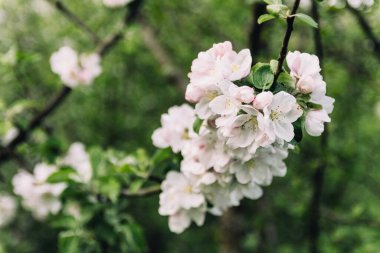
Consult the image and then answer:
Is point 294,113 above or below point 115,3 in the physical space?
below

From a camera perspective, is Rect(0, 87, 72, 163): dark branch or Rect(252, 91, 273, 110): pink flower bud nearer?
Rect(252, 91, 273, 110): pink flower bud

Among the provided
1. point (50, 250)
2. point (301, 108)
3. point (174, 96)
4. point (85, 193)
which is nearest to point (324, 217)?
point (85, 193)

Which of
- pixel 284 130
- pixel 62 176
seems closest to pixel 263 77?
pixel 284 130

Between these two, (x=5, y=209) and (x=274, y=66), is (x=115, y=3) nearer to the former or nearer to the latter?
(x=274, y=66)

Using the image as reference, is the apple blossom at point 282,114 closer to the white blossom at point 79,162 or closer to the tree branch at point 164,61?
the white blossom at point 79,162

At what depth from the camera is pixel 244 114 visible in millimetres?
1306

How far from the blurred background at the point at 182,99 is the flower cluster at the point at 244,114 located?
0.42 metres

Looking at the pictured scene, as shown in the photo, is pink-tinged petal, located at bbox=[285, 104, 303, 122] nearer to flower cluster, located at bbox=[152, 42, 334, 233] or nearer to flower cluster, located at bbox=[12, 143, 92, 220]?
flower cluster, located at bbox=[152, 42, 334, 233]

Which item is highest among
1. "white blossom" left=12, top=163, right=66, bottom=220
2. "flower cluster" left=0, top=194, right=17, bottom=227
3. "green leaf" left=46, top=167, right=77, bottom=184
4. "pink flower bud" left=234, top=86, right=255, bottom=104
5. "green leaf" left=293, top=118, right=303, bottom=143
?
"flower cluster" left=0, top=194, right=17, bottom=227

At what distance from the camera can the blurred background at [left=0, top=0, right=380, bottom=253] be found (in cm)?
324

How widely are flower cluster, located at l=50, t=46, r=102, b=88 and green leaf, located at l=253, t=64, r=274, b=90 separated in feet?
6.24

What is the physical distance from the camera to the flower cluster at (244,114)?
4.20 feet

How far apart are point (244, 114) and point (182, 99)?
4636 mm

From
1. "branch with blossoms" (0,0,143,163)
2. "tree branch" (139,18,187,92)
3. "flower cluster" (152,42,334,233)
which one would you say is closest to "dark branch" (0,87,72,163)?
"branch with blossoms" (0,0,143,163)
